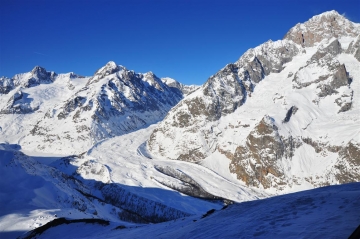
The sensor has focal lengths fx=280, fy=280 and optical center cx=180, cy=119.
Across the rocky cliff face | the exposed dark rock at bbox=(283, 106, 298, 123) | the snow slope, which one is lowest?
the snow slope

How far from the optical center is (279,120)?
427 feet

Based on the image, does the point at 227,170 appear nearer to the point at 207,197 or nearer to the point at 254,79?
the point at 207,197

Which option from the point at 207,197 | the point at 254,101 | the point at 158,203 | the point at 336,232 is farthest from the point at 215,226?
the point at 254,101

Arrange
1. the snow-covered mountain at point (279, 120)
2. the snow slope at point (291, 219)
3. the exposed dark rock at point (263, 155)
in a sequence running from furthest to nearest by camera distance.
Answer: the exposed dark rock at point (263, 155) → the snow-covered mountain at point (279, 120) → the snow slope at point (291, 219)

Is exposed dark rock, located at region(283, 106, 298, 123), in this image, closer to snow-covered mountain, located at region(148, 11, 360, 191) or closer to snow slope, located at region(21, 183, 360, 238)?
snow-covered mountain, located at region(148, 11, 360, 191)

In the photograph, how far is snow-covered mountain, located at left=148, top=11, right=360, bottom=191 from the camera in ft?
380

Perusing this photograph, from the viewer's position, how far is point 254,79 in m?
182

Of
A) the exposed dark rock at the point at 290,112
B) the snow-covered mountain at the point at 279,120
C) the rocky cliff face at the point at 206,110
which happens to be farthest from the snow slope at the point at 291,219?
the exposed dark rock at the point at 290,112

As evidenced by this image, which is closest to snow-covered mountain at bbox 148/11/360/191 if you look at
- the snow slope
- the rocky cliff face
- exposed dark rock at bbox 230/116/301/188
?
exposed dark rock at bbox 230/116/301/188

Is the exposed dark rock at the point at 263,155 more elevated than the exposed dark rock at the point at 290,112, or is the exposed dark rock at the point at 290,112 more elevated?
the exposed dark rock at the point at 290,112

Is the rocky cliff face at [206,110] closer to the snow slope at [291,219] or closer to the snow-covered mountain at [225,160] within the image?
the snow-covered mountain at [225,160]

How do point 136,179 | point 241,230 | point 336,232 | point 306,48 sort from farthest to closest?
point 306,48 < point 136,179 < point 241,230 < point 336,232

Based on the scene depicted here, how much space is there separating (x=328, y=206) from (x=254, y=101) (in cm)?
15742

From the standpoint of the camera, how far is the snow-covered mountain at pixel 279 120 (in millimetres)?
115938
